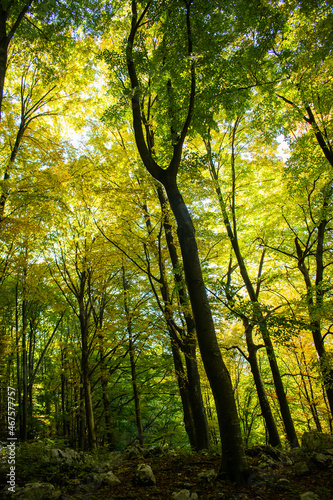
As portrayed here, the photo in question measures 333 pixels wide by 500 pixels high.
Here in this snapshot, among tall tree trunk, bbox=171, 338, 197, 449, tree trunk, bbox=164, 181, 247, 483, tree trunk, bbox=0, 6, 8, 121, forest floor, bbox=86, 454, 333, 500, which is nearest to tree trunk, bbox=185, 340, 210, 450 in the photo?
tall tree trunk, bbox=171, 338, 197, 449

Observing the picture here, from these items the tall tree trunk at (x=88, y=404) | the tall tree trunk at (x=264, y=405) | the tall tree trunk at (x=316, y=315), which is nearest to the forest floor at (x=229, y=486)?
the tall tree trunk at (x=88, y=404)

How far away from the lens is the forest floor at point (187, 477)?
2973mm

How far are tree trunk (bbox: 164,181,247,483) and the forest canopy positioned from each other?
18mm

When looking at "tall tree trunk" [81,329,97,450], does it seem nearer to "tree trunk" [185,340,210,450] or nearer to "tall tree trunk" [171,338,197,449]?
"tall tree trunk" [171,338,197,449]

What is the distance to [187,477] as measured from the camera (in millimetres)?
3623

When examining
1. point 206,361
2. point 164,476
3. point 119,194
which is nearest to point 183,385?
point 164,476

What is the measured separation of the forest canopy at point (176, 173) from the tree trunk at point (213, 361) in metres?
0.02

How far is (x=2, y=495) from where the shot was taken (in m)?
2.97

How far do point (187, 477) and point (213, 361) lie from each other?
1702mm

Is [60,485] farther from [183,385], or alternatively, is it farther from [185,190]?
[185,190]

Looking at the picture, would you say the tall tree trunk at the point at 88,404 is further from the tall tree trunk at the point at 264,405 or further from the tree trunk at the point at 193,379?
the tall tree trunk at the point at 264,405

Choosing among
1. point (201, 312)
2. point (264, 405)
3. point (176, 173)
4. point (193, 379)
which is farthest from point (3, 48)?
point (264, 405)

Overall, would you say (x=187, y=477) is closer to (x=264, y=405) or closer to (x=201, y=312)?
(x=201, y=312)

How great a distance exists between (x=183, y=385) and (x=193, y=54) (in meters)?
7.45
